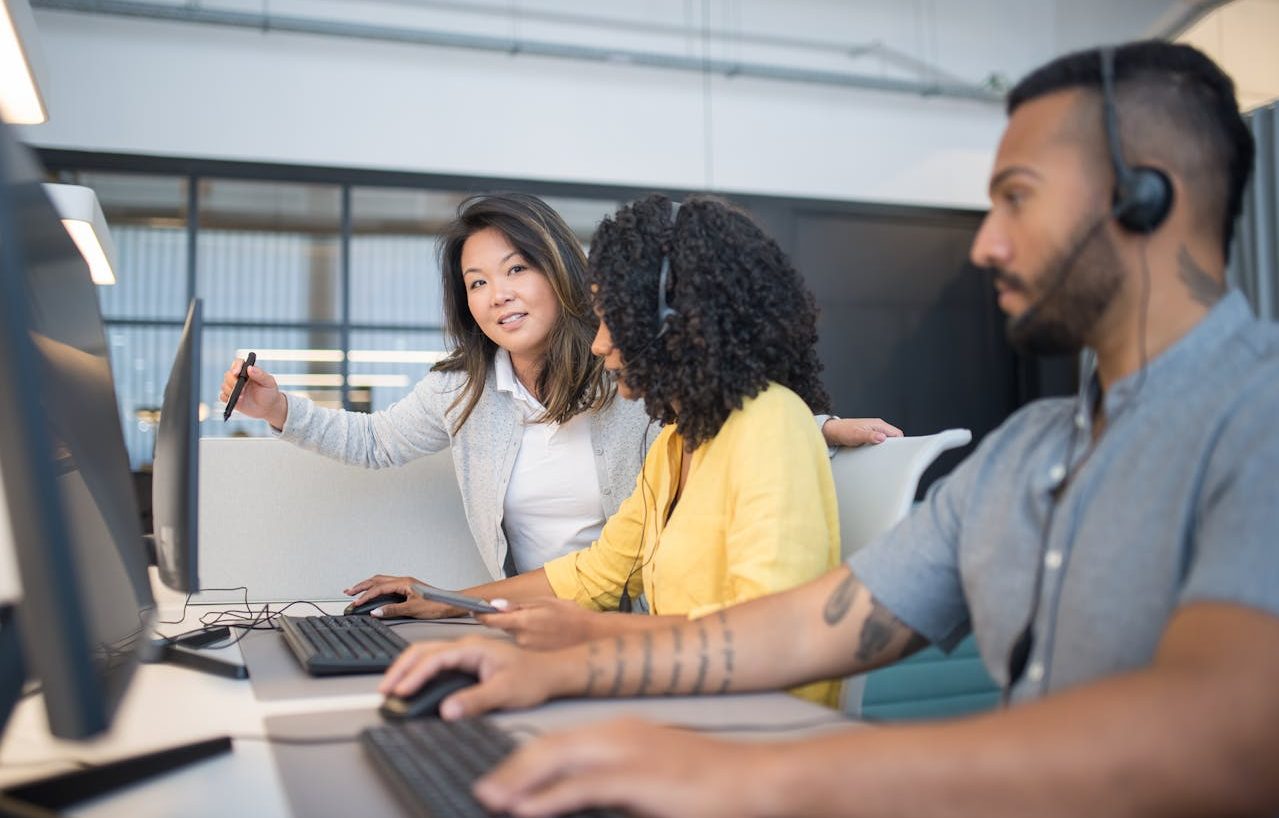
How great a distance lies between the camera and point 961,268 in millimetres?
5840

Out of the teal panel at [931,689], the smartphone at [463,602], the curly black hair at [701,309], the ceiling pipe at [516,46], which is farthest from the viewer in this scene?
the ceiling pipe at [516,46]

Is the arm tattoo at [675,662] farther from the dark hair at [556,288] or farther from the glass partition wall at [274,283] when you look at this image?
the glass partition wall at [274,283]

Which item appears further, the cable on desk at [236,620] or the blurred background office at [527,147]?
the blurred background office at [527,147]

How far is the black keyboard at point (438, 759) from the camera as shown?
1.95 feet

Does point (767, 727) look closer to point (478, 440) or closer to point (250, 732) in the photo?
point (250, 732)

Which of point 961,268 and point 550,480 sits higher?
point 961,268

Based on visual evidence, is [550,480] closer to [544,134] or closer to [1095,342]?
[1095,342]

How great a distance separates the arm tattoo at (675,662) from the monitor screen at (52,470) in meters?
0.44

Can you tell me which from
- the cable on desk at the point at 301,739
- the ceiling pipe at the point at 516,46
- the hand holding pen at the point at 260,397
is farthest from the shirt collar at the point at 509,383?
the ceiling pipe at the point at 516,46

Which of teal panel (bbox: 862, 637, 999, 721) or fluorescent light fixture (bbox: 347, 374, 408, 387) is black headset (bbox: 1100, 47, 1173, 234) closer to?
teal panel (bbox: 862, 637, 999, 721)

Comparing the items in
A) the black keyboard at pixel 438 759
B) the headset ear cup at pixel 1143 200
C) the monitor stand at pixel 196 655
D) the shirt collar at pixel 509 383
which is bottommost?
the monitor stand at pixel 196 655

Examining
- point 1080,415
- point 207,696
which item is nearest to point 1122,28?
point 1080,415

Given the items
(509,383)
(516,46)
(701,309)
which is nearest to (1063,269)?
(701,309)

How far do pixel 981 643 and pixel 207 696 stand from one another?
2.39 feet
